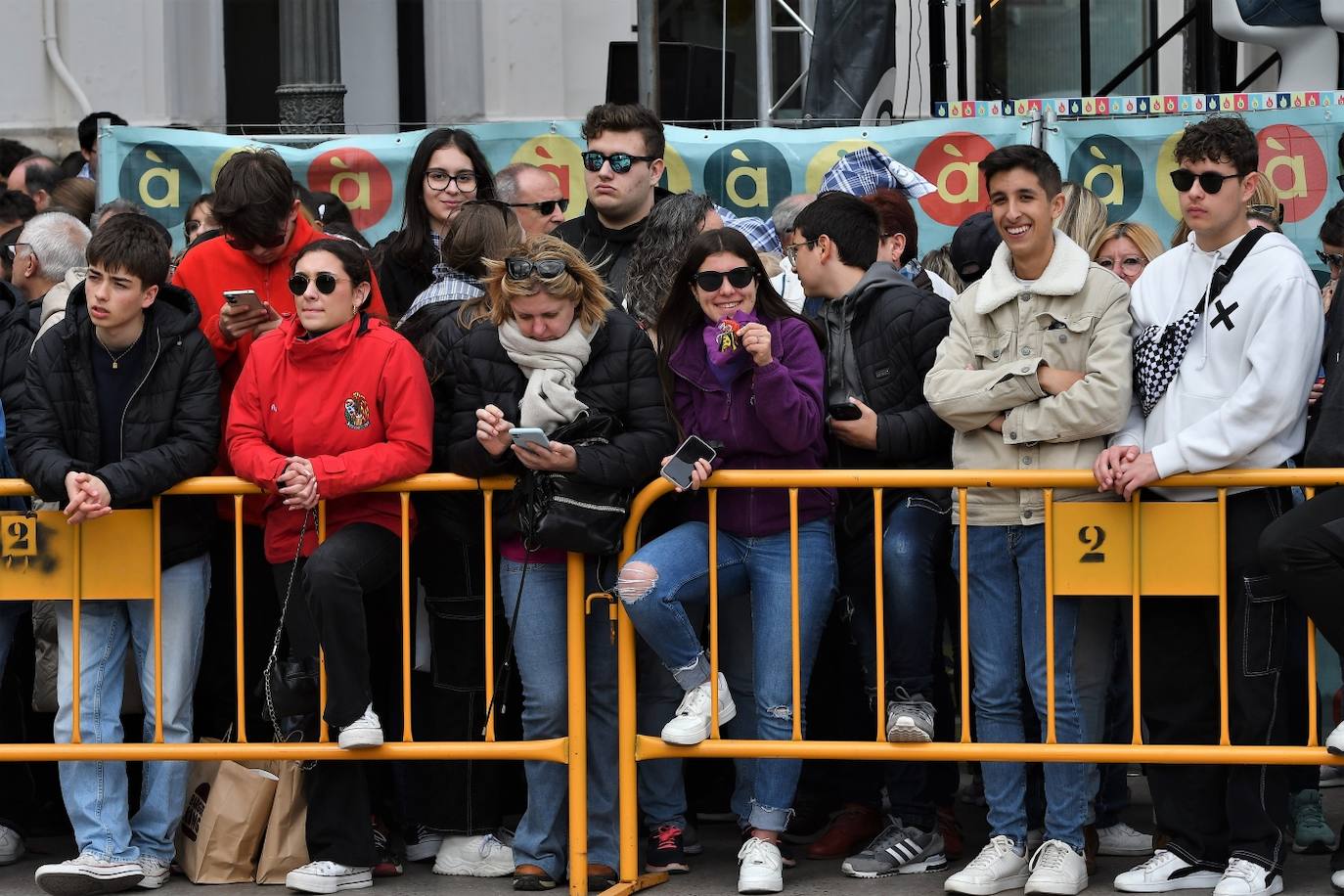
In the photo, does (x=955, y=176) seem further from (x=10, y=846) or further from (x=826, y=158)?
(x=10, y=846)

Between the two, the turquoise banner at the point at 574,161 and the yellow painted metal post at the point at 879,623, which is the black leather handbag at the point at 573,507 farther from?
the turquoise banner at the point at 574,161

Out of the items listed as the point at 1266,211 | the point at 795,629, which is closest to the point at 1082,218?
the point at 1266,211

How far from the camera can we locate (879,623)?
18.9ft

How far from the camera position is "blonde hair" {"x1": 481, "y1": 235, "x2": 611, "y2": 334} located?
5.77 m

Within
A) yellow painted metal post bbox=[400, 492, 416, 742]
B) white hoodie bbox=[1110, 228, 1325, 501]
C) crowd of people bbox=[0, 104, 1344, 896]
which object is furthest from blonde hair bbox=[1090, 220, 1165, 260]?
yellow painted metal post bbox=[400, 492, 416, 742]

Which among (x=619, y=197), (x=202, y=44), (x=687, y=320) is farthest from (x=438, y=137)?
(x=202, y=44)

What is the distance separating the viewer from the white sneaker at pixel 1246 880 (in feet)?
18.4

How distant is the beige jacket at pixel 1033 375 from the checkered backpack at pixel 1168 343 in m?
0.06

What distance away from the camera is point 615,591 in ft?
19.0

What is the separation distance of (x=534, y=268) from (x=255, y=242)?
3.76 feet

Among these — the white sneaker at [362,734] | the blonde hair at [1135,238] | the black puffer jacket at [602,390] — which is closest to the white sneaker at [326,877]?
the white sneaker at [362,734]

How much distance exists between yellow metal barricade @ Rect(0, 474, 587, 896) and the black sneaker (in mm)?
305

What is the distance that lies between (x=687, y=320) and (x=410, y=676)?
57.7 inches

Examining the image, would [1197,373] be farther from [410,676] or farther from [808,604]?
[410,676]
